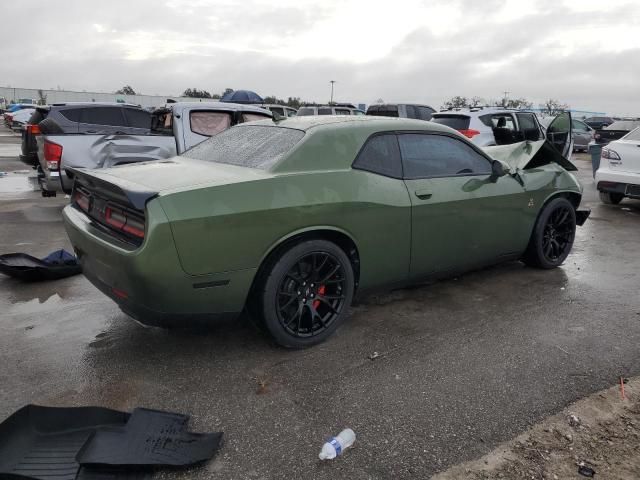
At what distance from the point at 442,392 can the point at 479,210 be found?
186 centimetres

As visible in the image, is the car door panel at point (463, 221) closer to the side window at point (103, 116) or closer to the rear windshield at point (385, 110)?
the side window at point (103, 116)

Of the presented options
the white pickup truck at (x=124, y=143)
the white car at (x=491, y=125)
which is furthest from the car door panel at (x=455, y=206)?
the white car at (x=491, y=125)

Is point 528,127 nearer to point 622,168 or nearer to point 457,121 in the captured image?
point 457,121

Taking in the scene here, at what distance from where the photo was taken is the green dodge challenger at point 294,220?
9.74 ft

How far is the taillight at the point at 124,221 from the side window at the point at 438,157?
2005mm

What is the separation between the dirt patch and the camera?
2361mm

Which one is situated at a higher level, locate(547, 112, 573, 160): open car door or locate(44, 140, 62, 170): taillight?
locate(547, 112, 573, 160): open car door

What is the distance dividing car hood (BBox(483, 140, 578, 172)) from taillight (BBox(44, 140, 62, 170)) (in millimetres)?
5838

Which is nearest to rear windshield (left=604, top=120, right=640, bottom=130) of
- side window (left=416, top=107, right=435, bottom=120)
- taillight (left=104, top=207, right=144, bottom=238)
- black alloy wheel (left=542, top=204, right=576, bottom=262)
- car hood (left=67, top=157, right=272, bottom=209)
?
side window (left=416, top=107, right=435, bottom=120)

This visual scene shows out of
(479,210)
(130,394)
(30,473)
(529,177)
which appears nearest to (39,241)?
(130,394)

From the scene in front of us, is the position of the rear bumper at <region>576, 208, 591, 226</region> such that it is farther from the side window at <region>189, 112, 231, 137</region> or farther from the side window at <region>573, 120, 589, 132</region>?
the side window at <region>573, 120, 589, 132</region>

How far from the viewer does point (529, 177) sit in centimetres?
493

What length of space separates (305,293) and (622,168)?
7236 millimetres

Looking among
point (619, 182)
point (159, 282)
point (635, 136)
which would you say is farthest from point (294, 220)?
point (635, 136)
